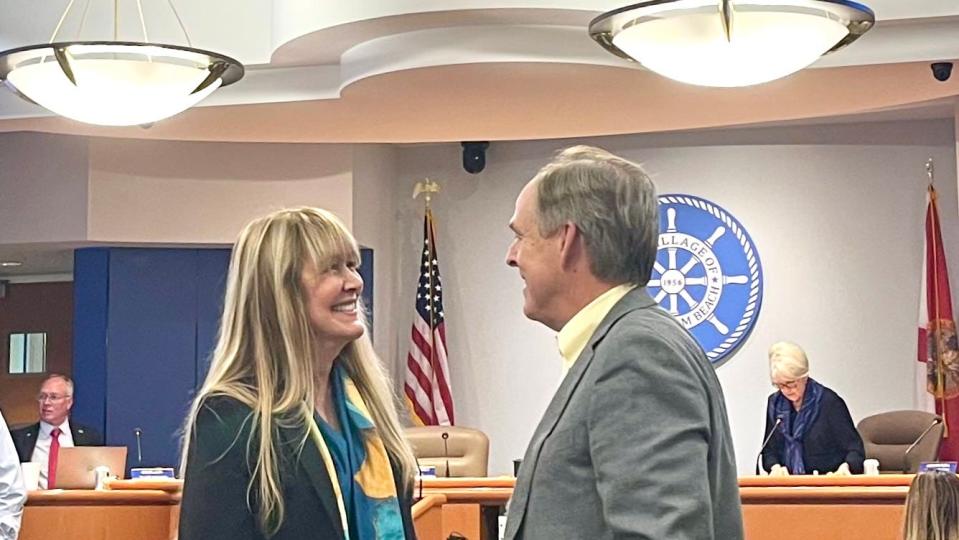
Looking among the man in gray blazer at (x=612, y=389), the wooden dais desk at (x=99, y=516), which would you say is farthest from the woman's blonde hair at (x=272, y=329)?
the wooden dais desk at (x=99, y=516)

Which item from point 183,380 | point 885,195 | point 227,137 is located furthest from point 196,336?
point 885,195

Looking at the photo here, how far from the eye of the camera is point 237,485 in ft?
7.16

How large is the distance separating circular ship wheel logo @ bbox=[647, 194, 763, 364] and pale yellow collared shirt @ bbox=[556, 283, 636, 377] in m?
7.38

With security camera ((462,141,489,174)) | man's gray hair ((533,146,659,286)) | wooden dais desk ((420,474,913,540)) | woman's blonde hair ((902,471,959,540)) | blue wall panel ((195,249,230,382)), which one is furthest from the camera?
security camera ((462,141,489,174))

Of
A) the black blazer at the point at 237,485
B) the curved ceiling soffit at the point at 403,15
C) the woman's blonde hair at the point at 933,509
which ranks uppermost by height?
the curved ceiling soffit at the point at 403,15

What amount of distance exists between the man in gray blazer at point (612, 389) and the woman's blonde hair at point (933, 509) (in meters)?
2.01

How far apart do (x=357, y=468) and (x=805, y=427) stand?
5230 mm

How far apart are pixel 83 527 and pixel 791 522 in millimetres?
2938

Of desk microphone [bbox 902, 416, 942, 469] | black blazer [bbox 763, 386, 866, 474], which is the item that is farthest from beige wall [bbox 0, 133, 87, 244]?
desk microphone [bbox 902, 416, 942, 469]

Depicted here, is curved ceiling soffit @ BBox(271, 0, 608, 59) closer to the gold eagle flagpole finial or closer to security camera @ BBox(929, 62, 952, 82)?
security camera @ BBox(929, 62, 952, 82)

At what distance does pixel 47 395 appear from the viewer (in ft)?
26.6

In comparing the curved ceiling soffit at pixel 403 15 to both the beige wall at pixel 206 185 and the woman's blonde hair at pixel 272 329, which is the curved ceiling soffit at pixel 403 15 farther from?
the woman's blonde hair at pixel 272 329

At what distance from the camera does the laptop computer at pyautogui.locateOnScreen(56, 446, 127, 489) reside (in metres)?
6.88

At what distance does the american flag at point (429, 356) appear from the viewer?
966cm
